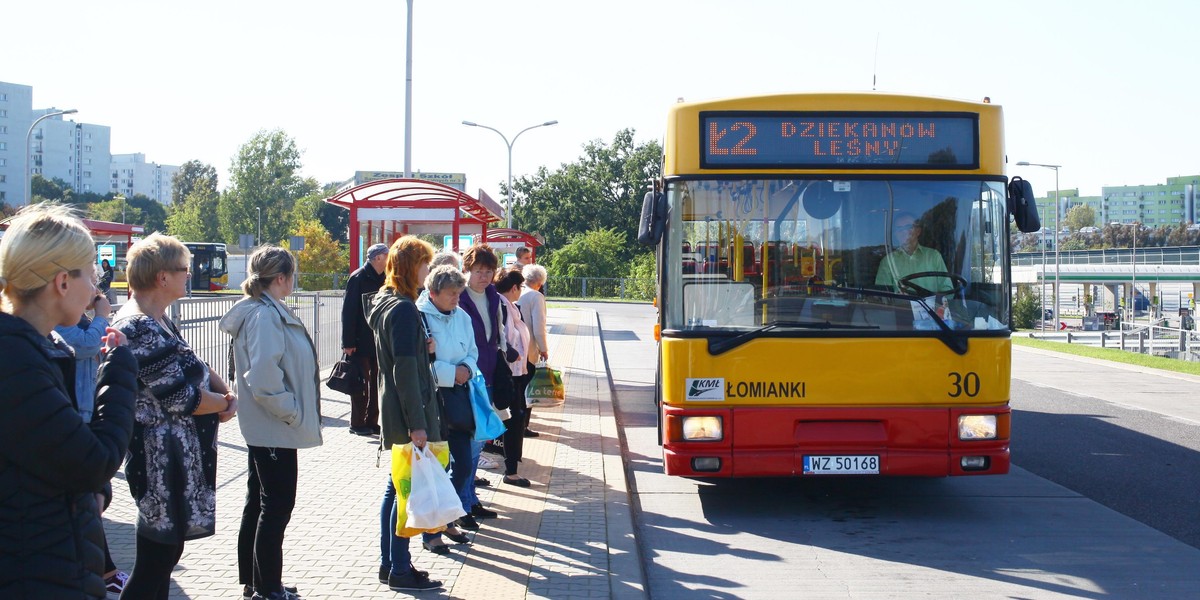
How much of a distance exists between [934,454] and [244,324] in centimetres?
474

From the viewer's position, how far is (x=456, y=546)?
21.3 ft

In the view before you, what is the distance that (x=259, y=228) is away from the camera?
283ft

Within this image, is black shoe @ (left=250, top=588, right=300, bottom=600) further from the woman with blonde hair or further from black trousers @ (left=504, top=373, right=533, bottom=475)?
black trousers @ (left=504, top=373, right=533, bottom=475)

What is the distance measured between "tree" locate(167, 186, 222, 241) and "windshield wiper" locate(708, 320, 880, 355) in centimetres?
9648

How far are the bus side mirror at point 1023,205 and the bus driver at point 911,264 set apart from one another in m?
0.59

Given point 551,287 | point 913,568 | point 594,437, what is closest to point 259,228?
point 551,287

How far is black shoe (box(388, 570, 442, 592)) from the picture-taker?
5.45 m

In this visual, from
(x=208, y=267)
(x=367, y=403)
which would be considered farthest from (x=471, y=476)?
(x=208, y=267)

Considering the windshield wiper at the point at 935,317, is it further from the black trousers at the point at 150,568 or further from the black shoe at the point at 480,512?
the black trousers at the point at 150,568

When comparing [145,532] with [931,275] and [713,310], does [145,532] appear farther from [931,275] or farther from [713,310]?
[931,275]

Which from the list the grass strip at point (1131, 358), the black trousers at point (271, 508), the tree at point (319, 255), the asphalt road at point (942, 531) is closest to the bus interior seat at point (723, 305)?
the asphalt road at point (942, 531)

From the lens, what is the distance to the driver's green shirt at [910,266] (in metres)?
7.66

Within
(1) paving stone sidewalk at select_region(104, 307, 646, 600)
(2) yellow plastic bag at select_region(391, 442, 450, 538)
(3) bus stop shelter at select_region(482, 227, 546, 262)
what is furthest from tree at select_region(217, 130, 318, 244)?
(2) yellow plastic bag at select_region(391, 442, 450, 538)

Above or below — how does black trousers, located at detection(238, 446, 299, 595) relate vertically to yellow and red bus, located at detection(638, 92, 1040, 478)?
below
